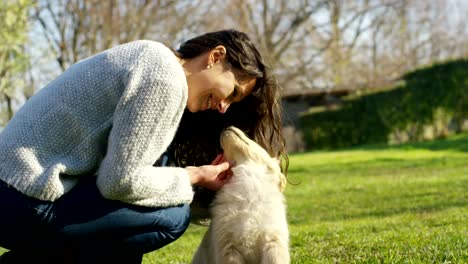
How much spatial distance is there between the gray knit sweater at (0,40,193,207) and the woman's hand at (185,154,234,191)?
13.2 inches

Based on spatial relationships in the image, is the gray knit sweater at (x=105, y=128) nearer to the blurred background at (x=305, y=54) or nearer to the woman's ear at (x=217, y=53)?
the woman's ear at (x=217, y=53)

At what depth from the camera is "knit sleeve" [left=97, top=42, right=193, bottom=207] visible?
339 centimetres

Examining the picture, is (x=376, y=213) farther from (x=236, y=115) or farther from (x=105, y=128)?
(x=105, y=128)

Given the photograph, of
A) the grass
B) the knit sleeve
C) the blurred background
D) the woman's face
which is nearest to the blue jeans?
the knit sleeve

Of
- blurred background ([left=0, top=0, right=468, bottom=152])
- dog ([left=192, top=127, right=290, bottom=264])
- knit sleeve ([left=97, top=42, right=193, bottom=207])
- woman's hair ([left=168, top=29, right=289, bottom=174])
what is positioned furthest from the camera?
blurred background ([left=0, top=0, right=468, bottom=152])

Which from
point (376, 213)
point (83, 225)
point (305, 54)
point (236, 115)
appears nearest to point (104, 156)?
point (83, 225)

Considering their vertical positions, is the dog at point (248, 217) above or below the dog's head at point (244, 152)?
below

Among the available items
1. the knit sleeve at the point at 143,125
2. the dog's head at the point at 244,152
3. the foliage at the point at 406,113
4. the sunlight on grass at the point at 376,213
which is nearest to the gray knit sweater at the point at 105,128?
the knit sleeve at the point at 143,125

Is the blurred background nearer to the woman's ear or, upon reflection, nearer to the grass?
the grass

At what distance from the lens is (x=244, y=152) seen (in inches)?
164

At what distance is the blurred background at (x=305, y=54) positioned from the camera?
22141 mm

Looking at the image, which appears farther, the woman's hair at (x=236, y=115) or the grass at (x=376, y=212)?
the grass at (x=376, y=212)

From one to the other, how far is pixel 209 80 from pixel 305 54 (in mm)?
30918

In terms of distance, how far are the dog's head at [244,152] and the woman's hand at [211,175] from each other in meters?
0.07
